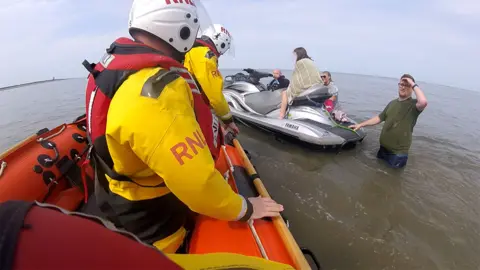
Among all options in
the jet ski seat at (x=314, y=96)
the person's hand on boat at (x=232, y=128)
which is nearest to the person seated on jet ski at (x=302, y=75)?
the jet ski seat at (x=314, y=96)

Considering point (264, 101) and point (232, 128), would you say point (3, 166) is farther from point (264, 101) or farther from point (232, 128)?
point (264, 101)

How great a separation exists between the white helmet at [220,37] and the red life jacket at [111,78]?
2787mm

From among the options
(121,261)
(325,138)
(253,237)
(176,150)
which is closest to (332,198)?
(325,138)

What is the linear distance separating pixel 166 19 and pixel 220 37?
9.23 feet

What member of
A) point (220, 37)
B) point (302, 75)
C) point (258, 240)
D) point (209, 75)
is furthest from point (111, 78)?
point (302, 75)

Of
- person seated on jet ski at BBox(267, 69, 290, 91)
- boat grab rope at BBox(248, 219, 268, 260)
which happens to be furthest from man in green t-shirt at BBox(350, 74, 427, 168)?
boat grab rope at BBox(248, 219, 268, 260)

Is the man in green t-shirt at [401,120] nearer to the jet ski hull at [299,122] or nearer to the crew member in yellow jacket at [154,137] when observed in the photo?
the jet ski hull at [299,122]

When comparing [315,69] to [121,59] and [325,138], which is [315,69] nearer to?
[325,138]

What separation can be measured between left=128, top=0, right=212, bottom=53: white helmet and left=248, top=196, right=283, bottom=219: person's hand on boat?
1.04 m

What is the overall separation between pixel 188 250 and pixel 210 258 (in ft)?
2.70

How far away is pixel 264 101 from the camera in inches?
245

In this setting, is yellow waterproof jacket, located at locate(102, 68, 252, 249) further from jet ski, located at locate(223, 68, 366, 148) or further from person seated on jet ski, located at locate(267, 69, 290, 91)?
person seated on jet ski, located at locate(267, 69, 290, 91)

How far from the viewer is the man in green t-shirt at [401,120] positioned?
13.1 feet

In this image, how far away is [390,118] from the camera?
4238 mm
